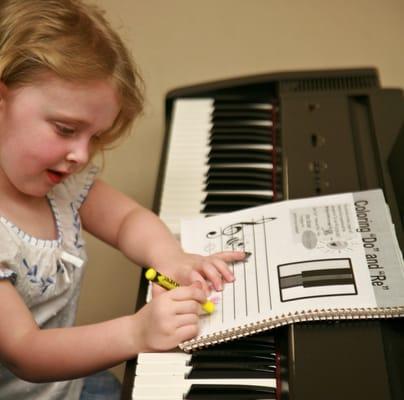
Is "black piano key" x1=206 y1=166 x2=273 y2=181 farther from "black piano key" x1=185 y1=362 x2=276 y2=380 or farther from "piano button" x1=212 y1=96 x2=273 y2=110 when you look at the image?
"black piano key" x1=185 y1=362 x2=276 y2=380

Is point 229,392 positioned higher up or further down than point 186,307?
further down

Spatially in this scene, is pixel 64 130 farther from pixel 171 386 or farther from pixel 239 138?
pixel 239 138

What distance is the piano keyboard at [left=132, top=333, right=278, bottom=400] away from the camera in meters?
0.95

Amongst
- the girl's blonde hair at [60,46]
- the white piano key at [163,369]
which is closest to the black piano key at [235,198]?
the girl's blonde hair at [60,46]

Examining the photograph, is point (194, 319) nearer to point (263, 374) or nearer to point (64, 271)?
point (263, 374)

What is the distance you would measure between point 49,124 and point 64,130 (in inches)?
1.0

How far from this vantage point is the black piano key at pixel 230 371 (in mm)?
965

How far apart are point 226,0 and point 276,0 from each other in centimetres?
20

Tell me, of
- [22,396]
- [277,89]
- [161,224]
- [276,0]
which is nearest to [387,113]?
[277,89]

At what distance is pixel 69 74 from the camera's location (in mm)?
1003

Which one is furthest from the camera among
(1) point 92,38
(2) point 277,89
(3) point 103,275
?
(3) point 103,275

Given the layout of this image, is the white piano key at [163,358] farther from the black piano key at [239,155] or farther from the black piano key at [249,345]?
the black piano key at [239,155]

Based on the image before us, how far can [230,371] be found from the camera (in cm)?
97

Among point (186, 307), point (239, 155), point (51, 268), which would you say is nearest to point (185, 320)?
point (186, 307)
